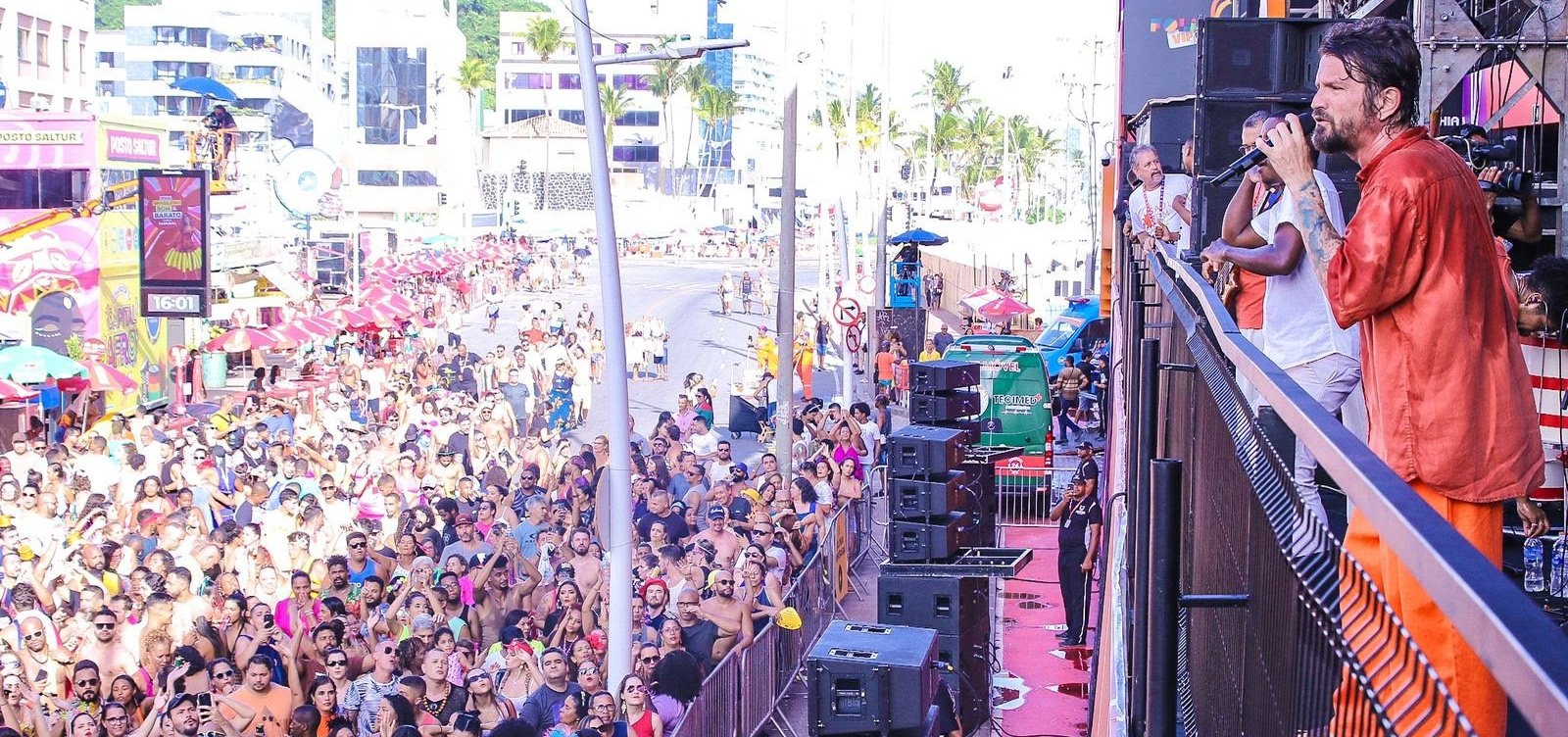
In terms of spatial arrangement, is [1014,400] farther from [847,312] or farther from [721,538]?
[721,538]

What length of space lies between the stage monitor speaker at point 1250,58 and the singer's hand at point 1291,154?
183 inches

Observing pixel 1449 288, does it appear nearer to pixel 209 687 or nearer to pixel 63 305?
pixel 209 687

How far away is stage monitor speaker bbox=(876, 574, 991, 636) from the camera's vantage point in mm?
12508

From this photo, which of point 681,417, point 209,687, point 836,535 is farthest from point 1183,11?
point 209,687

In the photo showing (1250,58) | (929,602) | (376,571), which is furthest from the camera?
(376,571)

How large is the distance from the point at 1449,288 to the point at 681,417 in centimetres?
2115

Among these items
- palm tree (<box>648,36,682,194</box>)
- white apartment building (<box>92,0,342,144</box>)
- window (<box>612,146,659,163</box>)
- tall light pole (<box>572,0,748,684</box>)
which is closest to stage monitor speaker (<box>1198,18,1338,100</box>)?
tall light pole (<box>572,0,748,684</box>)

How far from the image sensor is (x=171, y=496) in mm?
16141

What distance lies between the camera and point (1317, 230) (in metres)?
3.27

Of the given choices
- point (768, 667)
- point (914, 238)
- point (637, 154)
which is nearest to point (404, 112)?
point (637, 154)

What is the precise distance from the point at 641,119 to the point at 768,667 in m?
118

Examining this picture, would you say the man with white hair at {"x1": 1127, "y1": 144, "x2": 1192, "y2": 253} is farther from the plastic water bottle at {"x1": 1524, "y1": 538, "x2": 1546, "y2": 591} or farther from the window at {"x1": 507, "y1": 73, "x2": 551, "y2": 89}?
the window at {"x1": 507, "y1": 73, "x2": 551, "y2": 89}

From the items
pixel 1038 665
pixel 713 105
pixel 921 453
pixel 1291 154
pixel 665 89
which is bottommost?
pixel 1038 665

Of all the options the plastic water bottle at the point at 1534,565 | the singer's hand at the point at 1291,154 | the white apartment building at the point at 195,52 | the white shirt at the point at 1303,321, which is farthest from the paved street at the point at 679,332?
the white apartment building at the point at 195,52
